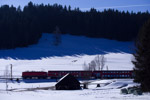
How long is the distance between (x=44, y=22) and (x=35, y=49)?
24.3 meters

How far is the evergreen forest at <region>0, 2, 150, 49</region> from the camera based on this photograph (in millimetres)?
86438

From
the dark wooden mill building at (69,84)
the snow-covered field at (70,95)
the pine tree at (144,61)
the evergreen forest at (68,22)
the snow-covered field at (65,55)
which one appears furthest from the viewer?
the evergreen forest at (68,22)

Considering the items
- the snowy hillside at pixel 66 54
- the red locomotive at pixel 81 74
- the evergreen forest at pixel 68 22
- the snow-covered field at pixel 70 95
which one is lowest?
the snow-covered field at pixel 70 95

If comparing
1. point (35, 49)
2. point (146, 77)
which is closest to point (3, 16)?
point (35, 49)

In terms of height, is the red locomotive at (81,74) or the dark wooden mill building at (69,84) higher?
the red locomotive at (81,74)

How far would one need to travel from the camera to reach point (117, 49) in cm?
8106

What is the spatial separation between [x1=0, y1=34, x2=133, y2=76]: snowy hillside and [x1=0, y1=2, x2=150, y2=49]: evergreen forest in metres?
3.91

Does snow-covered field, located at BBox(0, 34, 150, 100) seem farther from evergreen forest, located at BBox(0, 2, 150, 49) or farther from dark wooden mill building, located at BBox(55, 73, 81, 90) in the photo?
dark wooden mill building, located at BBox(55, 73, 81, 90)

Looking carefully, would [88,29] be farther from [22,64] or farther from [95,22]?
[22,64]

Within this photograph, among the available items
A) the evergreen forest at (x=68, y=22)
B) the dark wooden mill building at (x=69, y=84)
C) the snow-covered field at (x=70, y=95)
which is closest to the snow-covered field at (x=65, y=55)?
the evergreen forest at (x=68, y=22)

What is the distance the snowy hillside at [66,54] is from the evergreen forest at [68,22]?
3908mm

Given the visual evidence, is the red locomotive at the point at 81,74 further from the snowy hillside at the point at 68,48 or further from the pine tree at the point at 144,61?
the pine tree at the point at 144,61

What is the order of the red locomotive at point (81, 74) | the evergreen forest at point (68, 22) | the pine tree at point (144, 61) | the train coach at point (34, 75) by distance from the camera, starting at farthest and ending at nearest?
the evergreen forest at point (68, 22)
the red locomotive at point (81, 74)
the train coach at point (34, 75)
the pine tree at point (144, 61)

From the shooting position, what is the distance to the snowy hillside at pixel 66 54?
60.8m
